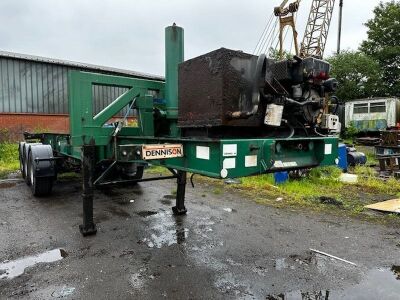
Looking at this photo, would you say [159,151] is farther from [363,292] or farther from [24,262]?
[363,292]

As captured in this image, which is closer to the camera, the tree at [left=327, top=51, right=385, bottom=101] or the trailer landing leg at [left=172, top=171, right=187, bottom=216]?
the trailer landing leg at [left=172, top=171, right=187, bottom=216]

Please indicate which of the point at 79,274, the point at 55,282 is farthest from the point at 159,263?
the point at 55,282

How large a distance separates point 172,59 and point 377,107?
65.1 ft

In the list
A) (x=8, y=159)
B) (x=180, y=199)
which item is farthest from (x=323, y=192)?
(x=8, y=159)

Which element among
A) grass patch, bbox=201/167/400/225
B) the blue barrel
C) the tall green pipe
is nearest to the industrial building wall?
grass patch, bbox=201/167/400/225

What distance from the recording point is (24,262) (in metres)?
3.47

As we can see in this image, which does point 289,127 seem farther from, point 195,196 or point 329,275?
point 195,196

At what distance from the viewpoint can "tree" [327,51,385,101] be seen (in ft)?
94.0

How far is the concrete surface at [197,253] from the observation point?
115 inches

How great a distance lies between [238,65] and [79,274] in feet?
8.05

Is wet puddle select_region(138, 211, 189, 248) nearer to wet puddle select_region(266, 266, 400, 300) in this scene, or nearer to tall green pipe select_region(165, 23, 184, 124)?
tall green pipe select_region(165, 23, 184, 124)

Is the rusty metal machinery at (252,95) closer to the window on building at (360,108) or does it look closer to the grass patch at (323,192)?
the grass patch at (323,192)

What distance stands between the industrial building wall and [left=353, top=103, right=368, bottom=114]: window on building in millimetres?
15011

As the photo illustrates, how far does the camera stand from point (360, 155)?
10.9 metres
